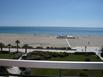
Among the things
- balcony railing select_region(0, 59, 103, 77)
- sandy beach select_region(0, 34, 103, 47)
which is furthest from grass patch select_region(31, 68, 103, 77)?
sandy beach select_region(0, 34, 103, 47)

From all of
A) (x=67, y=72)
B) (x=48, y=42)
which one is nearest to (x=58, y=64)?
(x=67, y=72)

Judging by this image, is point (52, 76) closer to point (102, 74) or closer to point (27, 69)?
point (27, 69)

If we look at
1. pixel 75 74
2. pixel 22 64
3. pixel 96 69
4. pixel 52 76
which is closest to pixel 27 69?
pixel 22 64

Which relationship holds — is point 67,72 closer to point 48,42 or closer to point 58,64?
point 58,64

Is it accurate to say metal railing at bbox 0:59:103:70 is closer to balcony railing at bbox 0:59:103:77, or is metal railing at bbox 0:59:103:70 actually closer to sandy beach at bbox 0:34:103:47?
balcony railing at bbox 0:59:103:77

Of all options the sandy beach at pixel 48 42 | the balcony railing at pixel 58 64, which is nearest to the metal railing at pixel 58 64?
the balcony railing at pixel 58 64

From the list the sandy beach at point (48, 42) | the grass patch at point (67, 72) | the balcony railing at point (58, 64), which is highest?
the balcony railing at point (58, 64)

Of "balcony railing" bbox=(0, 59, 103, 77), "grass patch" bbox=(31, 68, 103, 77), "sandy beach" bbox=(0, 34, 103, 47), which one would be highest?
"balcony railing" bbox=(0, 59, 103, 77)

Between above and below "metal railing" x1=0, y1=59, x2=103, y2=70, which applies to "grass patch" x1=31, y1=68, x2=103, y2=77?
below

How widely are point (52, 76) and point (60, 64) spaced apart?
147 millimetres

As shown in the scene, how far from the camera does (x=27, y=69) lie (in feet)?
4.37

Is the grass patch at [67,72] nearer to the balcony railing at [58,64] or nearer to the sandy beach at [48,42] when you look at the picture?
the balcony railing at [58,64]

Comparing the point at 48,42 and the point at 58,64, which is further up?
the point at 58,64

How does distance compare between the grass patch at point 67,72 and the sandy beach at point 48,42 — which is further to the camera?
the sandy beach at point 48,42
